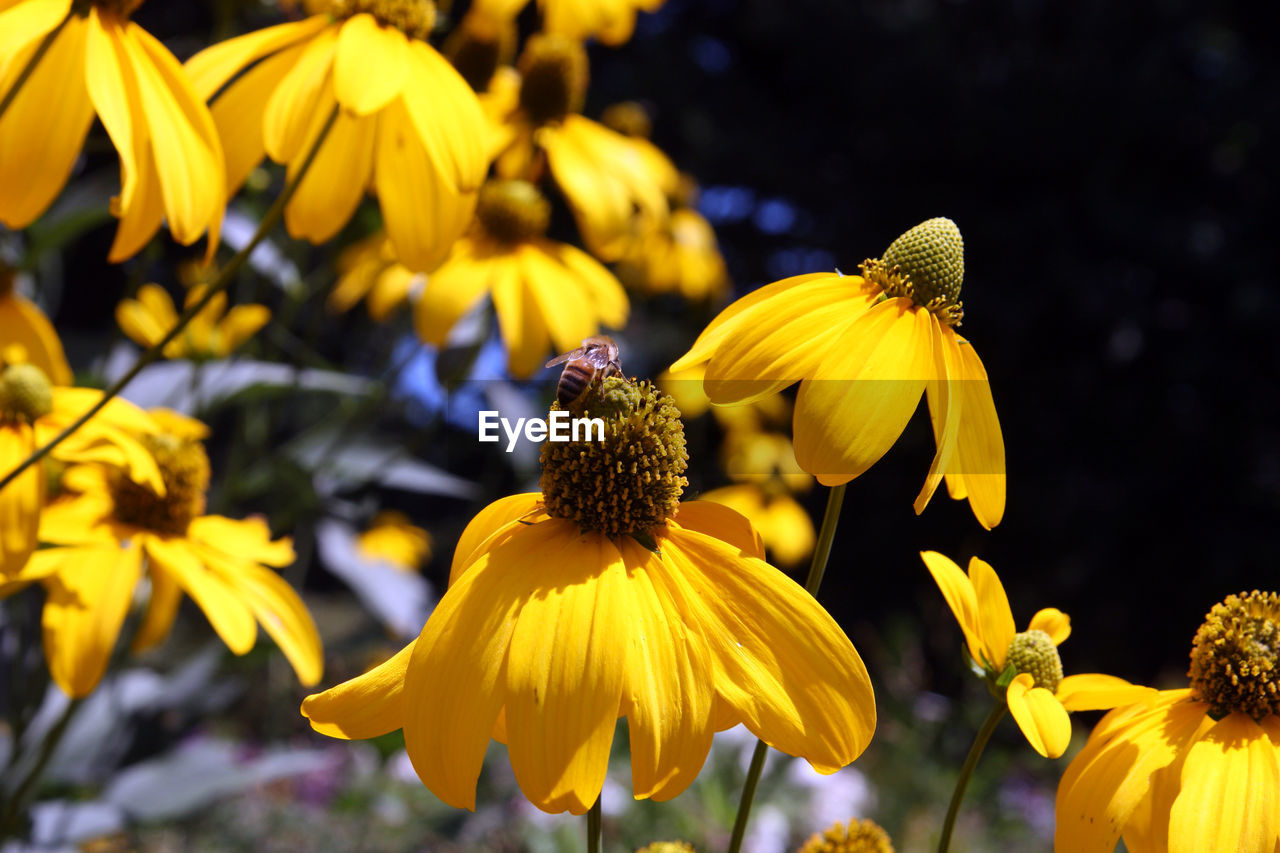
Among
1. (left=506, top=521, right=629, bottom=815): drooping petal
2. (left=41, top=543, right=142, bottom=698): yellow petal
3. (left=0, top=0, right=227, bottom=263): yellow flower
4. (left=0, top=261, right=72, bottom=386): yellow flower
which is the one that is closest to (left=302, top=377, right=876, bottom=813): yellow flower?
(left=506, top=521, right=629, bottom=815): drooping petal

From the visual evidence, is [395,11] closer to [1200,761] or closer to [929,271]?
[929,271]

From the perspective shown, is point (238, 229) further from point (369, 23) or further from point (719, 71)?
point (719, 71)

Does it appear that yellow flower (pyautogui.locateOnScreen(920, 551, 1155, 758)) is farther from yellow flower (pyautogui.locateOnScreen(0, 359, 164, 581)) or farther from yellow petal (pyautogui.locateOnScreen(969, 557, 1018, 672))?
yellow flower (pyautogui.locateOnScreen(0, 359, 164, 581))

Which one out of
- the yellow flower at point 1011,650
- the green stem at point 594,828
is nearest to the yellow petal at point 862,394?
the yellow flower at point 1011,650

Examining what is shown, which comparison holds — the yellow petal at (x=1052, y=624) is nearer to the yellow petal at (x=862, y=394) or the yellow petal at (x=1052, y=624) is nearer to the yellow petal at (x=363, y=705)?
the yellow petal at (x=862, y=394)

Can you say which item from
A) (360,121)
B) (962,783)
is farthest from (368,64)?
(962,783)

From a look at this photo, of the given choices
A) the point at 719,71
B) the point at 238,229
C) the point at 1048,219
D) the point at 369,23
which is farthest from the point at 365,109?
the point at 719,71
